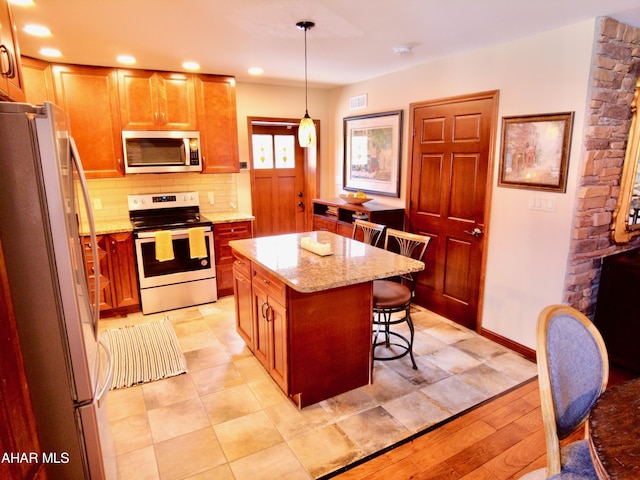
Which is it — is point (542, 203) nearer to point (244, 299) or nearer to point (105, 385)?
point (244, 299)

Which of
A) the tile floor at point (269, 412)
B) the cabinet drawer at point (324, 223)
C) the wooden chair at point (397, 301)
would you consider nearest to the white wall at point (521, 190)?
the tile floor at point (269, 412)

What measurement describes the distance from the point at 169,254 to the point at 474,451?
3.10m

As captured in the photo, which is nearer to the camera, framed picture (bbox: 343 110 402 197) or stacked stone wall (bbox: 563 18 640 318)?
stacked stone wall (bbox: 563 18 640 318)

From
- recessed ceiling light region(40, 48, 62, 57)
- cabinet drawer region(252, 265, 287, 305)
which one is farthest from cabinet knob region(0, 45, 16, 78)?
recessed ceiling light region(40, 48, 62, 57)

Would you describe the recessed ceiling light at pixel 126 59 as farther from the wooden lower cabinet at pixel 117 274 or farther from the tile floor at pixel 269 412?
the tile floor at pixel 269 412

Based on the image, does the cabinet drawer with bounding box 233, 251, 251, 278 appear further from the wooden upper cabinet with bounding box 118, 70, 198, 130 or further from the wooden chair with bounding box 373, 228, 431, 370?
the wooden upper cabinet with bounding box 118, 70, 198, 130

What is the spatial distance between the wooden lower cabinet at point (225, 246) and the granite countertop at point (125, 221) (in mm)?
55

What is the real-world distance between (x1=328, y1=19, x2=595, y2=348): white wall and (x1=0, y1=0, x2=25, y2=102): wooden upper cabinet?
3164mm

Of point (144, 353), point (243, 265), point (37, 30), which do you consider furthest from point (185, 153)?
point (144, 353)

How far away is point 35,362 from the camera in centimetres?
133

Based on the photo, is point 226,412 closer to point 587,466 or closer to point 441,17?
point 587,466

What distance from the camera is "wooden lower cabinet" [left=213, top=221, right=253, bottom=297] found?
4225mm

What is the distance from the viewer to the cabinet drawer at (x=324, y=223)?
15.4 ft

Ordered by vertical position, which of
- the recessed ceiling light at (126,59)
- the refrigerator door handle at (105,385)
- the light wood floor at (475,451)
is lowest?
the light wood floor at (475,451)
